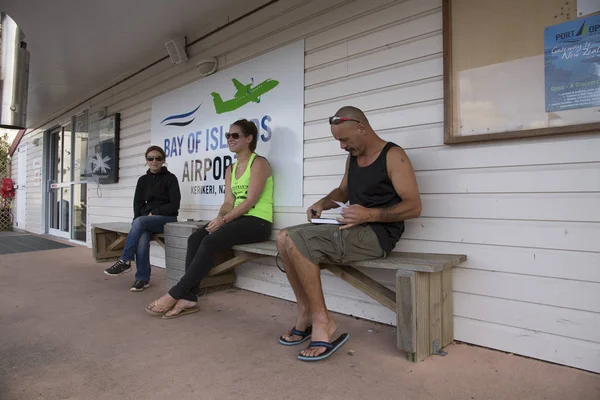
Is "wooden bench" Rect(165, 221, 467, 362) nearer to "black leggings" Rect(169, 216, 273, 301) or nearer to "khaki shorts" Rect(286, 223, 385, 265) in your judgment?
"khaki shorts" Rect(286, 223, 385, 265)

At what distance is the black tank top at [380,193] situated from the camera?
6.69 ft

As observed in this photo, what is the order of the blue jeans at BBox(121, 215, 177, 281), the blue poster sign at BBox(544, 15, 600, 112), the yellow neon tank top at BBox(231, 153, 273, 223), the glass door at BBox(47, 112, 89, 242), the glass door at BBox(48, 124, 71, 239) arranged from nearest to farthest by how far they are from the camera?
the blue poster sign at BBox(544, 15, 600, 112) → the yellow neon tank top at BBox(231, 153, 273, 223) → the blue jeans at BBox(121, 215, 177, 281) → the glass door at BBox(47, 112, 89, 242) → the glass door at BBox(48, 124, 71, 239)

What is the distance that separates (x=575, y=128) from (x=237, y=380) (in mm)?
1816

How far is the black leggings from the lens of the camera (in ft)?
8.61

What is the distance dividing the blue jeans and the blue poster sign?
121 inches

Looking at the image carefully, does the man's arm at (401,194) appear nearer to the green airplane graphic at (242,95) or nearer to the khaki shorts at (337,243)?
the khaki shorts at (337,243)

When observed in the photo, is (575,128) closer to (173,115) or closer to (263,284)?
(263,284)

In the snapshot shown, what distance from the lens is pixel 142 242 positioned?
3.56 meters

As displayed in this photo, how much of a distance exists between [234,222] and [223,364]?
114cm

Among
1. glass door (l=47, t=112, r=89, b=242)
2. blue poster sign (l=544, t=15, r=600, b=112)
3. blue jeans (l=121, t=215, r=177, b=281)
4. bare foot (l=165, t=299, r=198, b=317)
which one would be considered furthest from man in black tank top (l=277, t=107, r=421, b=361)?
glass door (l=47, t=112, r=89, b=242)

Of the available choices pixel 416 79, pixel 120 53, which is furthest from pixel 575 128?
pixel 120 53

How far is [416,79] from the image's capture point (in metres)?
2.29

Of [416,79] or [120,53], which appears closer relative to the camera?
[416,79]

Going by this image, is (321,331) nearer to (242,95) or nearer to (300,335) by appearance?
(300,335)
